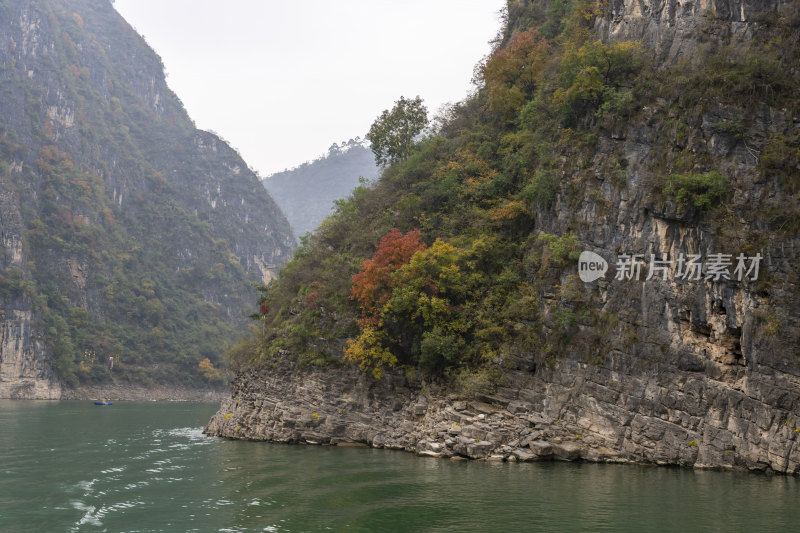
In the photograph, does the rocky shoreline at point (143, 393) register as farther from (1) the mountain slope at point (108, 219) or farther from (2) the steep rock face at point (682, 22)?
(2) the steep rock face at point (682, 22)

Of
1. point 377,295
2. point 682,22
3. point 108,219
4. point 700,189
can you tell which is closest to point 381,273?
point 377,295

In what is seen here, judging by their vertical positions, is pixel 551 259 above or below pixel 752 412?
above

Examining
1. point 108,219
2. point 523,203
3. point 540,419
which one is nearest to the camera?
point 540,419

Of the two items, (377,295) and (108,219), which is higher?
(108,219)

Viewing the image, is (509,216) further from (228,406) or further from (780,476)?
(228,406)

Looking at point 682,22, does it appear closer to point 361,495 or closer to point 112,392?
point 361,495

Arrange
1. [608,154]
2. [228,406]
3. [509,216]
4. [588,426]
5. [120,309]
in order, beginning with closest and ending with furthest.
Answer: [588,426] → [608,154] → [509,216] → [228,406] → [120,309]

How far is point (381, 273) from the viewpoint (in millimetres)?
32562

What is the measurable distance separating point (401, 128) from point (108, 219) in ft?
284

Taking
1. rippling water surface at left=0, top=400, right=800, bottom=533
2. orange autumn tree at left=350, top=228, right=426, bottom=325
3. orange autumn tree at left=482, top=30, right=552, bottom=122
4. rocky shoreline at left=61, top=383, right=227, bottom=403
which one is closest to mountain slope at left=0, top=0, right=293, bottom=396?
rocky shoreline at left=61, top=383, right=227, bottom=403

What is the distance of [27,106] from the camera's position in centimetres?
11288

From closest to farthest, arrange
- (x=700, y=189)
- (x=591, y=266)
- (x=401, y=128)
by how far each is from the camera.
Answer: (x=700, y=189), (x=591, y=266), (x=401, y=128)

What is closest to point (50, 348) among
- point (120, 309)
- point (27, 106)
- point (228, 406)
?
point (120, 309)

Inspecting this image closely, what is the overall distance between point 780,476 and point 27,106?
409 ft
